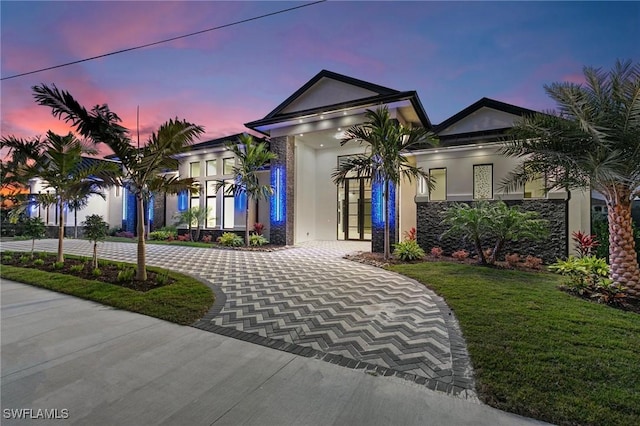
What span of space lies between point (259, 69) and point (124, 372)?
11.6 meters

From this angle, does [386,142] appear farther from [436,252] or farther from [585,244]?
[585,244]

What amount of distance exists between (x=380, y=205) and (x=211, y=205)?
982cm

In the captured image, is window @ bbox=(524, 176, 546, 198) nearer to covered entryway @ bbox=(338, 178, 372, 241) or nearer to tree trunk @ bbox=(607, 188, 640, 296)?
tree trunk @ bbox=(607, 188, 640, 296)

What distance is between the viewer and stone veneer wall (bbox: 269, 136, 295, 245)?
1191cm

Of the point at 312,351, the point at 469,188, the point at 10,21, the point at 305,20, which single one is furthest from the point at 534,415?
the point at 10,21

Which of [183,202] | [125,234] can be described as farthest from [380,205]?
[125,234]

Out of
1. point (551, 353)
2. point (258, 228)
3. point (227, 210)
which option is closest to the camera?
point (551, 353)

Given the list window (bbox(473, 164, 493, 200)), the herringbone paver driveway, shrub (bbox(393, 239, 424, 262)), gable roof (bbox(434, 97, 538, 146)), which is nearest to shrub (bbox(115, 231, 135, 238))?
the herringbone paver driveway

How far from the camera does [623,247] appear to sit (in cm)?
473

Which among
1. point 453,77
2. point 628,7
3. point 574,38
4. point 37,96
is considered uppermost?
point 453,77

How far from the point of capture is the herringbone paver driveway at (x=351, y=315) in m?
2.75

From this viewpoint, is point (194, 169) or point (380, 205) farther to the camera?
point (194, 169)

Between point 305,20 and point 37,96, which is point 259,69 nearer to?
point 305,20

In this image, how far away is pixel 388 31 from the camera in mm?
8141
